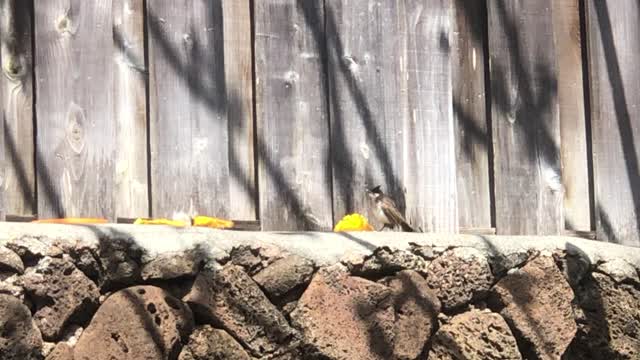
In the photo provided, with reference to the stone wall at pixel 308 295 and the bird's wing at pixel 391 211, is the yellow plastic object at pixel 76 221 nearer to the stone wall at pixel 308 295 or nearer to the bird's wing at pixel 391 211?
the stone wall at pixel 308 295

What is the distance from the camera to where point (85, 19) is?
4.14 meters

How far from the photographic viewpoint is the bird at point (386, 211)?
445 cm

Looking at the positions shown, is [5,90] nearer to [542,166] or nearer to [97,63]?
[97,63]

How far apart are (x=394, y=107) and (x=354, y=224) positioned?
46cm

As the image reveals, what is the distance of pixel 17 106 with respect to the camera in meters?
4.08

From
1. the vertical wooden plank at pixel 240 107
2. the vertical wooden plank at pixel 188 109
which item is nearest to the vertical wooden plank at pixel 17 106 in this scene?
the vertical wooden plank at pixel 188 109

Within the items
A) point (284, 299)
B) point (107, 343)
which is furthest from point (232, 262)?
point (107, 343)

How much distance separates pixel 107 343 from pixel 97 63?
3.25ft

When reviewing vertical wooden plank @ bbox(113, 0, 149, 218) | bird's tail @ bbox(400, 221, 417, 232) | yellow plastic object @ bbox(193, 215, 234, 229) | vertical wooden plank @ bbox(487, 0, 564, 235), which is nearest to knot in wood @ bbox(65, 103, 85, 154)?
vertical wooden plank @ bbox(113, 0, 149, 218)

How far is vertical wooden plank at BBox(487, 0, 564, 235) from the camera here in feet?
15.9

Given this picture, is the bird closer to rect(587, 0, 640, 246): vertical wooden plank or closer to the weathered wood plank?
the weathered wood plank

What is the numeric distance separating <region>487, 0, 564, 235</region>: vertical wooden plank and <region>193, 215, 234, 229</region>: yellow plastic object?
1109 mm

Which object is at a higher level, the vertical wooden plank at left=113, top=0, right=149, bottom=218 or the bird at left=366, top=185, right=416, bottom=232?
the vertical wooden plank at left=113, top=0, right=149, bottom=218

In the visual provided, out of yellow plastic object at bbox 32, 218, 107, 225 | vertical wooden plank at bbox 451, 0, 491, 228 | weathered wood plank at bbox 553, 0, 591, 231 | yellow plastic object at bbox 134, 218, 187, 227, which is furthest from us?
weathered wood plank at bbox 553, 0, 591, 231
